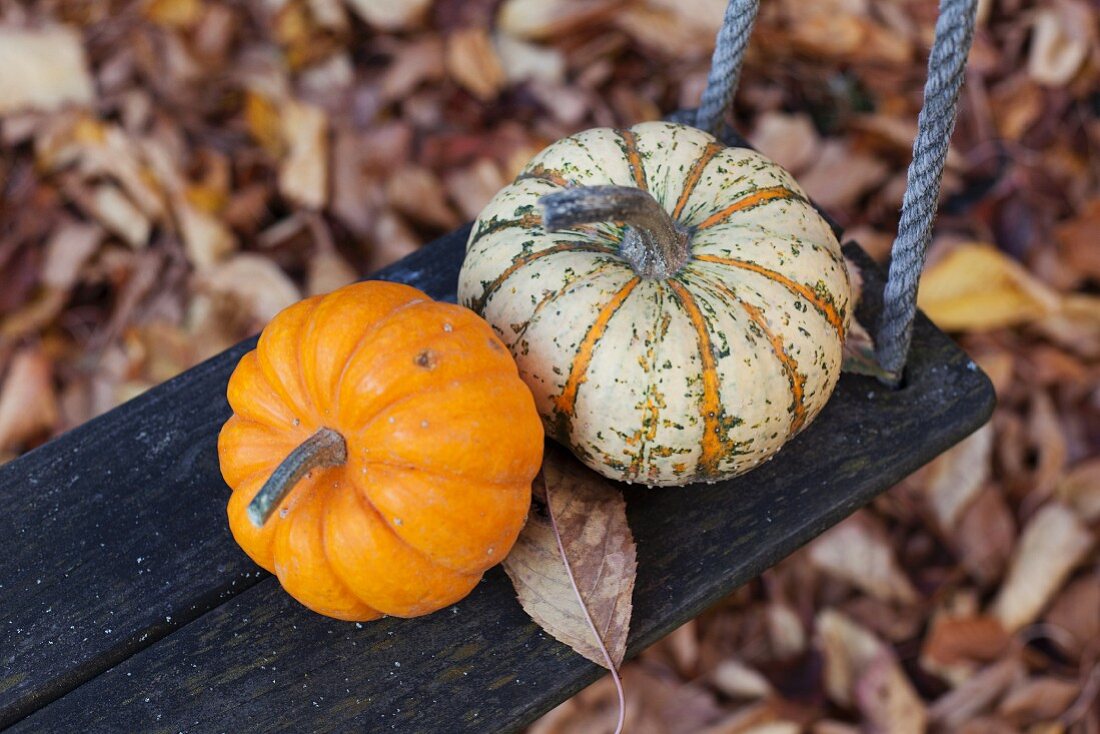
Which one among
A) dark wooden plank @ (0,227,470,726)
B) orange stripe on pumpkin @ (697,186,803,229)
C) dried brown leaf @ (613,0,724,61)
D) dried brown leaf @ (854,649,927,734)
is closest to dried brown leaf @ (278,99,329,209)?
dried brown leaf @ (613,0,724,61)

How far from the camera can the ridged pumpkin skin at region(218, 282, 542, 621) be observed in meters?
1.19

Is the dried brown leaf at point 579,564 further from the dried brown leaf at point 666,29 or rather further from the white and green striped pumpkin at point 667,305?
the dried brown leaf at point 666,29

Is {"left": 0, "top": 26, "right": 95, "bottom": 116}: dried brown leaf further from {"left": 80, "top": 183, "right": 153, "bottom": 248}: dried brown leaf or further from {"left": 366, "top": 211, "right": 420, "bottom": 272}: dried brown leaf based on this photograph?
{"left": 366, "top": 211, "right": 420, "bottom": 272}: dried brown leaf

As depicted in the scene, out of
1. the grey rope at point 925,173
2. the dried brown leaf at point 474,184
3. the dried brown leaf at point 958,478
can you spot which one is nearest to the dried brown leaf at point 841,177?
the dried brown leaf at point 958,478

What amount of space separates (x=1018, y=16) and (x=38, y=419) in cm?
276

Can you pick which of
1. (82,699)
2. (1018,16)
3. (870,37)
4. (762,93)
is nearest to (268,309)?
(82,699)

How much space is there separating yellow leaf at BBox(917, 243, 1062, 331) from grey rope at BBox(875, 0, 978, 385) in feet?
2.94

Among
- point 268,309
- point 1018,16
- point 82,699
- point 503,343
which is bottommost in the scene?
point 268,309

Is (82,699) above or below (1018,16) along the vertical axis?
below

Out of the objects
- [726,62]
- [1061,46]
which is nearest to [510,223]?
[726,62]

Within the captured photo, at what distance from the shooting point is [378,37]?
9.37 ft

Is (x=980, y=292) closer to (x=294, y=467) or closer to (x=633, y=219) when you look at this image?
(x=633, y=219)

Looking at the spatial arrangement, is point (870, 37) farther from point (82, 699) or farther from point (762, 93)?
point (82, 699)

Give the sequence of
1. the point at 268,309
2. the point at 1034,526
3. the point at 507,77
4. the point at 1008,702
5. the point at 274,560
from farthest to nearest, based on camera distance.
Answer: the point at 507,77, the point at 268,309, the point at 1034,526, the point at 1008,702, the point at 274,560
